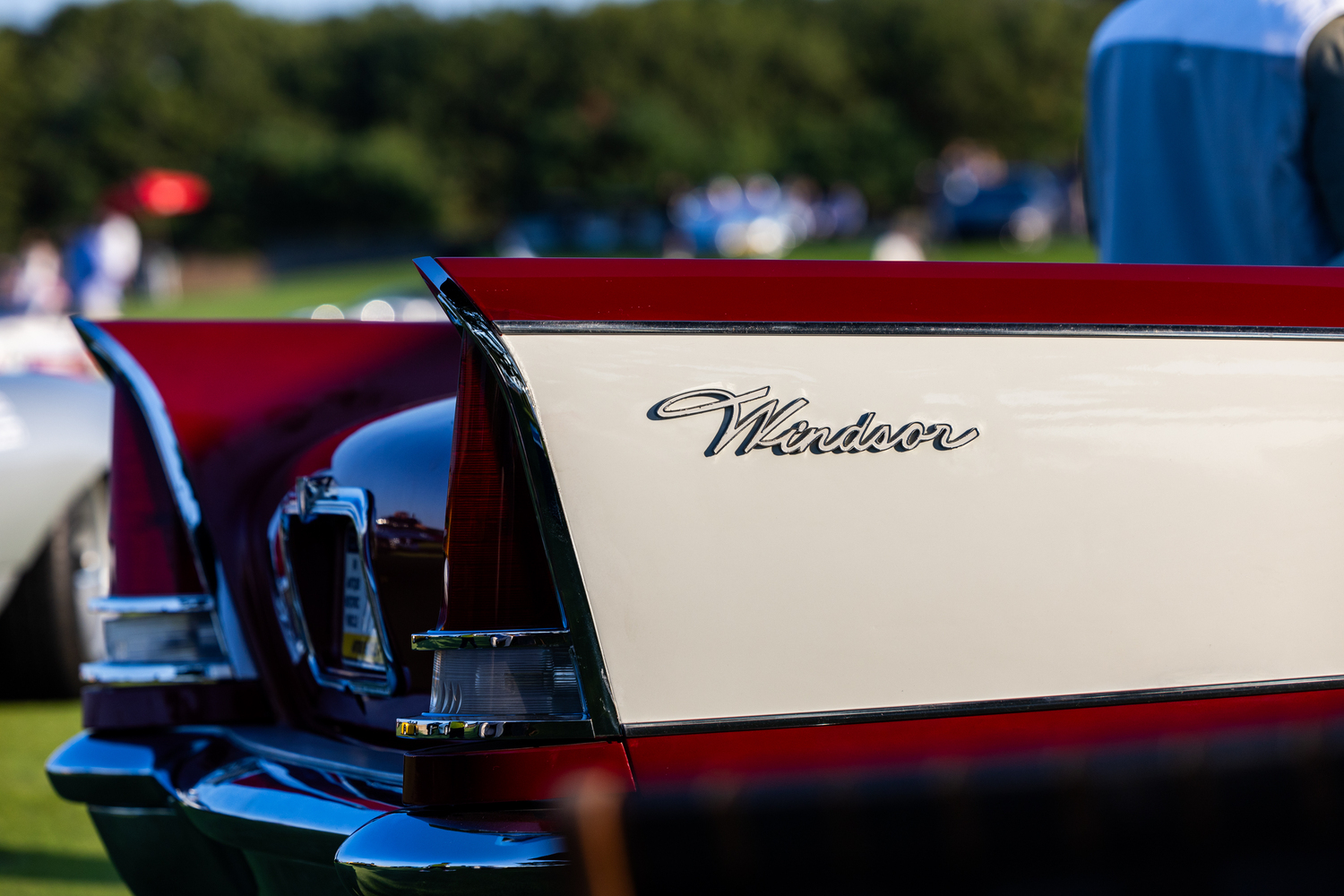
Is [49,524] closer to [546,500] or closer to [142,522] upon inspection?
[142,522]

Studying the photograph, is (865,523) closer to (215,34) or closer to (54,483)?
(54,483)

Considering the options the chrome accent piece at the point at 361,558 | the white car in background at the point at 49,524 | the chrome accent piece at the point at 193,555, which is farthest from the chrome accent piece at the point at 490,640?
the white car in background at the point at 49,524

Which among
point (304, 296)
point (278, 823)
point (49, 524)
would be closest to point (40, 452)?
point (49, 524)

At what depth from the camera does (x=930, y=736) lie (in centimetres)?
182

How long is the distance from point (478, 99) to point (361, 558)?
8072cm

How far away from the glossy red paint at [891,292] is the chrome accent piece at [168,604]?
115 cm

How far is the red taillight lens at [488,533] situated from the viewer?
180 cm

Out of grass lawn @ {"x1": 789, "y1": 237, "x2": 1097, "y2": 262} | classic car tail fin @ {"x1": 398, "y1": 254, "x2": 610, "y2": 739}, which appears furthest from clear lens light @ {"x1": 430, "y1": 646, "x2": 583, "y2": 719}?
grass lawn @ {"x1": 789, "y1": 237, "x2": 1097, "y2": 262}

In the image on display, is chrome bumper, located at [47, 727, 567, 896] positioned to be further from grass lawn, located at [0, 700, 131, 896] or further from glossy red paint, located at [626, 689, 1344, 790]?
grass lawn, located at [0, 700, 131, 896]

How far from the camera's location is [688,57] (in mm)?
81000

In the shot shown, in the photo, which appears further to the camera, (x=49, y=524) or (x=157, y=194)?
(x=157, y=194)

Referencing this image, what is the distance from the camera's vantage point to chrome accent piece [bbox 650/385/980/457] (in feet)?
5.63

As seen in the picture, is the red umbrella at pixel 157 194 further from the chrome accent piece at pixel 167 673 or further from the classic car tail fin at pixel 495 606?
the classic car tail fin at pixel 495 606

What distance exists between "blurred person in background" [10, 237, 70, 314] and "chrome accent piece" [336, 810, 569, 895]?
1768 centimetres
